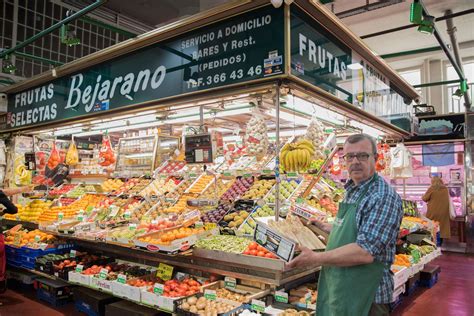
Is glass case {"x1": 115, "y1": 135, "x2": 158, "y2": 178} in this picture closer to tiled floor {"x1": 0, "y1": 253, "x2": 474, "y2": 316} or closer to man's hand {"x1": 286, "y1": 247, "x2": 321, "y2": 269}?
tiled floor {"x1": 0, "y1": 253, "x2": 474, "y2": 316}

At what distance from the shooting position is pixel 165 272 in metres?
4.12

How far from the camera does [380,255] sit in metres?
2.16

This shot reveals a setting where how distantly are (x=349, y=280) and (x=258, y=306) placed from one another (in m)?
A: 1.23

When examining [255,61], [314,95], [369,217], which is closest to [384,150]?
[314,95]

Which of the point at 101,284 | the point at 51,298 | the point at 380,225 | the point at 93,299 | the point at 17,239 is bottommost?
the point at 51,298

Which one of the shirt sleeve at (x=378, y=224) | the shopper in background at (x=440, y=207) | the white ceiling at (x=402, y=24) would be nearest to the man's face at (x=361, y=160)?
the shirt sleeve at (x=378, y=224)

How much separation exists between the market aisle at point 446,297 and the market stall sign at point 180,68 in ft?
13.5

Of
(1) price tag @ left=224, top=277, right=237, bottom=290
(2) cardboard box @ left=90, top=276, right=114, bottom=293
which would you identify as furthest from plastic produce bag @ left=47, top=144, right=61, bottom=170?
(1) price tag @ left=224, top=277, right=237, bottom=290

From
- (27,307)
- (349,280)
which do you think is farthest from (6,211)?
(349,280)

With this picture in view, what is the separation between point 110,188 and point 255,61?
4.04 m

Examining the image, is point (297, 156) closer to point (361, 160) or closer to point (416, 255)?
point (361, 160)

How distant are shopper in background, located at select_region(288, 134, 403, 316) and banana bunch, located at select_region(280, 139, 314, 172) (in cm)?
125

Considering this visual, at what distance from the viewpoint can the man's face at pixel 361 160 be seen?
229 centimetres

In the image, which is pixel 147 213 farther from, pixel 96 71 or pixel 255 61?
pixel 255 61
